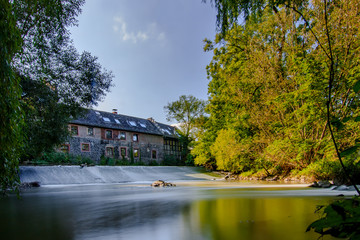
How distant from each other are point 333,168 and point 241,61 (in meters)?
7.49

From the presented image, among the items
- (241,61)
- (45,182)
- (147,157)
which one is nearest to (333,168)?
(241,61)

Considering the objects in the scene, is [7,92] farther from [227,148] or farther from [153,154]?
[153,154]

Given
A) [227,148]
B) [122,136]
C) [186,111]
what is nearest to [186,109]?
[186,111]

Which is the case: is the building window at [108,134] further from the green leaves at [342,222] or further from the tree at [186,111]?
the green leaves at [342,222]

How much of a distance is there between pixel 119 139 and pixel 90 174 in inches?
482

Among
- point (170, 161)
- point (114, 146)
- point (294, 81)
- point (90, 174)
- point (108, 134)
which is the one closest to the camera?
point (294, 81)

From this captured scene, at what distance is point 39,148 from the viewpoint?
35.5ft

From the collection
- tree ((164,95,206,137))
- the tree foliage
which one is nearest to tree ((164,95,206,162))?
tree ((164,95,206,137))

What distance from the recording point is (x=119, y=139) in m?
32.2

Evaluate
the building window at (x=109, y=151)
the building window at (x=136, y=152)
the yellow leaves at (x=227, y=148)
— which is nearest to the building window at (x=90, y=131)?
the building window at (x=109, y=151)

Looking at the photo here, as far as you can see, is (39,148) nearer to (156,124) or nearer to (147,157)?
(147,157)

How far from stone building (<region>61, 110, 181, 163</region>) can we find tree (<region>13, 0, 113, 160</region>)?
14.0 m

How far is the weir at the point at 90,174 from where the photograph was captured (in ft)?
54.3

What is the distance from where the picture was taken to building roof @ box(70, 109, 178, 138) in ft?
96.1
